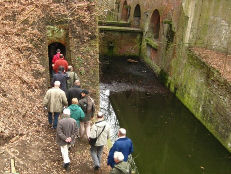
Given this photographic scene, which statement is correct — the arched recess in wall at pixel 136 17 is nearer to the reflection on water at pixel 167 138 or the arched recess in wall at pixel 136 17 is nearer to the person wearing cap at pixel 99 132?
the reflection on water at pixel 167 138

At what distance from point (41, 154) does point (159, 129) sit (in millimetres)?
6723

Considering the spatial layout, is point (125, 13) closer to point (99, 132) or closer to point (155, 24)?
point (155, 24)

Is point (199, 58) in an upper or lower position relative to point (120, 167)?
upper

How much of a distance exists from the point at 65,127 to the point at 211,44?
10577mm

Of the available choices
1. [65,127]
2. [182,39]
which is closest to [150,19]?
[182,39]

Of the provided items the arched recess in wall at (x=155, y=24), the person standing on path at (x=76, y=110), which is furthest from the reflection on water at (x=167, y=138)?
the arched recess in wall at (x=155, y=24)

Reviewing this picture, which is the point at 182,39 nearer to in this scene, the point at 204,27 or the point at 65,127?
the point at 204,27

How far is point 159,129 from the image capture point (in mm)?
12125

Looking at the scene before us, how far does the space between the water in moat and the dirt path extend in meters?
3.14

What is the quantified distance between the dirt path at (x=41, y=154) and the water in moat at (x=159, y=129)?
3138 millimetres

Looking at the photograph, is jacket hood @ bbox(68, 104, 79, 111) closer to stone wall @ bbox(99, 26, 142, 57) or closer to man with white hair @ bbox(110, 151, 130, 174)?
man with white hair @ bbox(110, 151, 130, 174)

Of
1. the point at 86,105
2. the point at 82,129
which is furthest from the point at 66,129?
the point at 82,129

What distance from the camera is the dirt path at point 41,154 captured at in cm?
600

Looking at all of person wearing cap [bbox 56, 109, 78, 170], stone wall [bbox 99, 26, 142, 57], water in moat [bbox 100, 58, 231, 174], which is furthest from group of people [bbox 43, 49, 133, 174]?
stone wall [bbox 99, 26, 142, 57]
